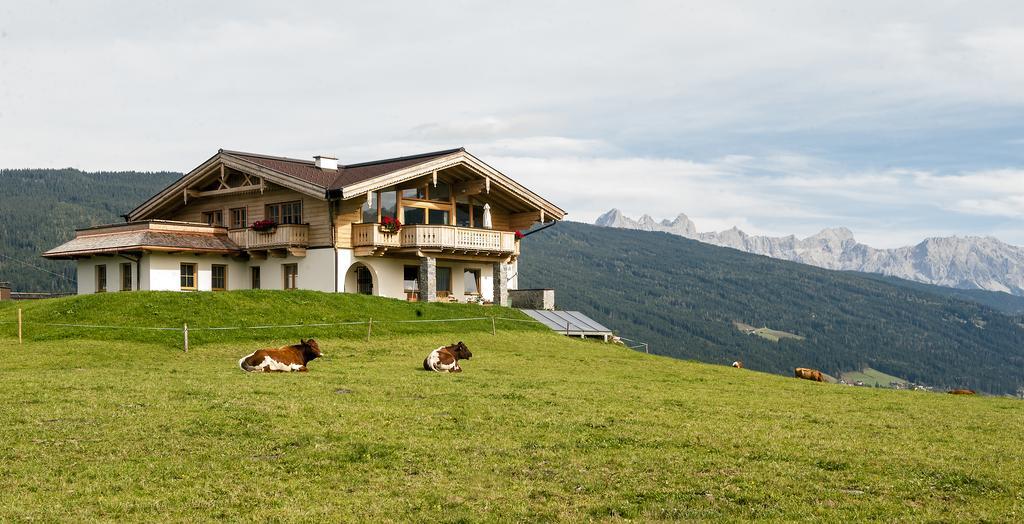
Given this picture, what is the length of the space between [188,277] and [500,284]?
1786cm

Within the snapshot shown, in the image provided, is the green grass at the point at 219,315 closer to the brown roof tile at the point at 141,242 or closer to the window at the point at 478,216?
the brown roof tile at the point at 141,242

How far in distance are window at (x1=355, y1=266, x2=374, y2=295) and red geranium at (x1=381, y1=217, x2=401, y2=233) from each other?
3.93 metres

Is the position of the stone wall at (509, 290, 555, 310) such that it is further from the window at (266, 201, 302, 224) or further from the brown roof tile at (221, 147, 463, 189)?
the window at (266, 201, 302, 224)

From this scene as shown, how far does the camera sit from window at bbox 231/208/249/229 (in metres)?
53.3

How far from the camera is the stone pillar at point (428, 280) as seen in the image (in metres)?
50.2

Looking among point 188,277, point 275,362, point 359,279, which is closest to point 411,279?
point 359,279

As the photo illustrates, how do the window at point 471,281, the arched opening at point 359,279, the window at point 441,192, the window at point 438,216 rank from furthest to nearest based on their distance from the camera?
the window at point 471,281
the window at point 441,192
the window at point 438,216
the arched opening at point 359,279

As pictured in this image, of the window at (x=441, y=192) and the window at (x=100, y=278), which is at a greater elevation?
the window at (x=441, y=192)

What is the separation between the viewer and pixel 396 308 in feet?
140

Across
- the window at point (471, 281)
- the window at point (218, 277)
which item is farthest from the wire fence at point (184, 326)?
the window at point (471, 281)

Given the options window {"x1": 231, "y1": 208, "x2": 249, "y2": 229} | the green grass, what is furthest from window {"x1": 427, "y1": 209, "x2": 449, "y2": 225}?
window {"x1": 231, "y1": 208, "x2": 249, "y2": 229}

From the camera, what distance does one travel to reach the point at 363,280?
5228cm

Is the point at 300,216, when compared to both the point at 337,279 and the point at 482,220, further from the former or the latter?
the point at 482,220

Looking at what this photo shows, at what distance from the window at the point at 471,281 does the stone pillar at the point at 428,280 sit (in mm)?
5279
